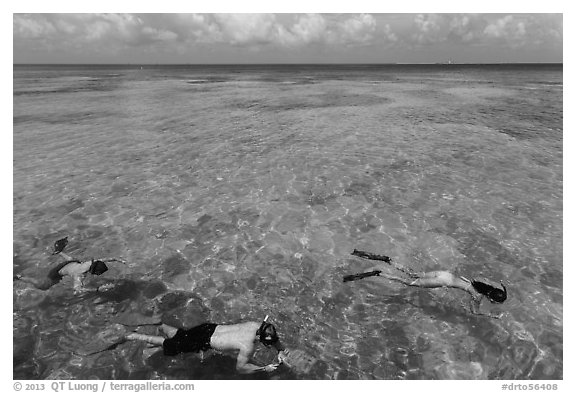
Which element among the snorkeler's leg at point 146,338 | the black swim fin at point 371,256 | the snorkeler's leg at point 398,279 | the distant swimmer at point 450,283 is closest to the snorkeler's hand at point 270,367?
the snorkeler's leg at point 146,338

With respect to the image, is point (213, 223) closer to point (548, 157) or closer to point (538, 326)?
point (538, 326)

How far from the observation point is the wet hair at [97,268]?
10.0m

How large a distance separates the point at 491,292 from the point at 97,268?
37.2 ft

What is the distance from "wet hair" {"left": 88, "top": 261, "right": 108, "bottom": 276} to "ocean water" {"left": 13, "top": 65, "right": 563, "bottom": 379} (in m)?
0.21

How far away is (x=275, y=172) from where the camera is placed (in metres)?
17.9

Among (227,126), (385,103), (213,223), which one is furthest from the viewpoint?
(385,103)

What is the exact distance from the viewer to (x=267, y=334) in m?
7.71

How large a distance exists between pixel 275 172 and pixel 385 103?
1166 inches

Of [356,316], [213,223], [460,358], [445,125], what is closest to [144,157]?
[213,223]

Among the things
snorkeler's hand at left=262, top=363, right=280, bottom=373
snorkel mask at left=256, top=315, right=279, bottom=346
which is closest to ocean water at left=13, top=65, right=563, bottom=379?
snorkeler's hand at left=262, top=363, right=280, bottom=373

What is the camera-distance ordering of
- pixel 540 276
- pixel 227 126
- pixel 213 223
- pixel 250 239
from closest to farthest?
pixel 540 276 < pixel 250 239 < pixel 213 223 < pixel 227 126

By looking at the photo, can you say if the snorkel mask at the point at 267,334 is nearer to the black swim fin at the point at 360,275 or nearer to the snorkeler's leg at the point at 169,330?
the snorkeler's leg at the point at 169,330

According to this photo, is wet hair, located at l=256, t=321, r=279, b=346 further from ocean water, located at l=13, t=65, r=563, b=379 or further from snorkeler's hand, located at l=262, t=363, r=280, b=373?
ocean water, located at l=13, t=65, r=563, b=379
